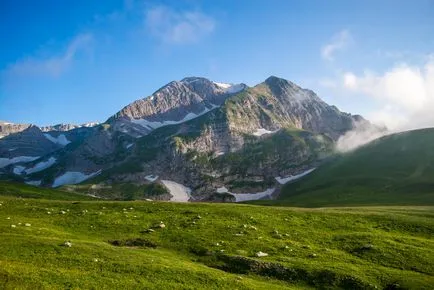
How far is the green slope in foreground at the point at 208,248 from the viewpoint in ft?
98.9

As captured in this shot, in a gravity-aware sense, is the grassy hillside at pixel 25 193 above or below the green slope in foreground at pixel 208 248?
above

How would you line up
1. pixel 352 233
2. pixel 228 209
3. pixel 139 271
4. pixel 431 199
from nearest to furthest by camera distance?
pixel 139 271 → pixel 352 233 → pixel 228 209 → pixel 431 199

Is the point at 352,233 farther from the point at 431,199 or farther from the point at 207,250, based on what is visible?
the point at 431,199

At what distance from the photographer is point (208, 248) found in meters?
39.9

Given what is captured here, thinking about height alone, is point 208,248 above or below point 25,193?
below

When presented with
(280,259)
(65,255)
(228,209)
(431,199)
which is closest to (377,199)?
(431,199)

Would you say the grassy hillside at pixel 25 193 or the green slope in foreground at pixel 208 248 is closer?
the green slope in foreground at pixel 208 248

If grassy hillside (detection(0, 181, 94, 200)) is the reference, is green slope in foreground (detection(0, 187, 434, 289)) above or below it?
below

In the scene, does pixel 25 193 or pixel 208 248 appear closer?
pixel 208 248

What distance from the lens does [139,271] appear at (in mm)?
31016

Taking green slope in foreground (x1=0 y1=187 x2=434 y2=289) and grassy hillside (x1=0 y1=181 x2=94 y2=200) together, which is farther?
grassy hillside (x1=0 y1=181 x2=94 y2=200)

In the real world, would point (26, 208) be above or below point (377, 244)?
above

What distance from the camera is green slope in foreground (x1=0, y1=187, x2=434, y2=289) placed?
3014 centimetres

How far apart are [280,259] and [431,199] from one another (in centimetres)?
13800
